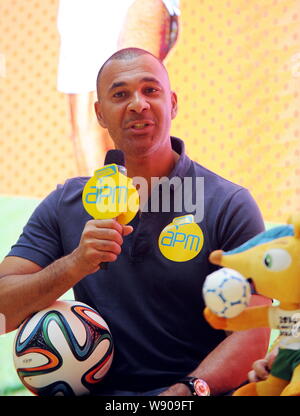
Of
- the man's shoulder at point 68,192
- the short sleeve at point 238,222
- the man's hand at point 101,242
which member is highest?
the man's shoulder at point 68,192

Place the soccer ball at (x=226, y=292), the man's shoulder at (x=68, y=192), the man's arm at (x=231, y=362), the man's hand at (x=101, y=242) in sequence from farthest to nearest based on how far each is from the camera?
the man's shoulder at (x=68, y=192) < the man's arm at (x=231, y=362) < the man's hand at (x=101, y=242) < the soccer ball at (x=226, y=292)

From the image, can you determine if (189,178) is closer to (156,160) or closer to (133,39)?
(156,160)

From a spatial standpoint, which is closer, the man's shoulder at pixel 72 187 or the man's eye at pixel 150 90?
the man's eye at pixel 150 90

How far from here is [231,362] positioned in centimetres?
136

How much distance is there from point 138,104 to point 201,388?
639 mm

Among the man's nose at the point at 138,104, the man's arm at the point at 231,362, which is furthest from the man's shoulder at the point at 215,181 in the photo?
the man's arm at the point at 231,362

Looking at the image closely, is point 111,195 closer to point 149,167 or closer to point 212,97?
point 149,167

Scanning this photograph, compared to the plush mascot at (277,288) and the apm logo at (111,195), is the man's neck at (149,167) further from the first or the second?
the plush mascot at (277,288)

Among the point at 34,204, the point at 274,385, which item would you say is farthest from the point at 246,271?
the point at 34,204

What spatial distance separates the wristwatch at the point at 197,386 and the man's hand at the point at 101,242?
0.97 ft

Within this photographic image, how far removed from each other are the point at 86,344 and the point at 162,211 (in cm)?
36

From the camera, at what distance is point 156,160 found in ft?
5.31

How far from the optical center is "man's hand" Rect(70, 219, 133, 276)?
1240 millimetres

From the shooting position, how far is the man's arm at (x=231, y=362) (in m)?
1.36
